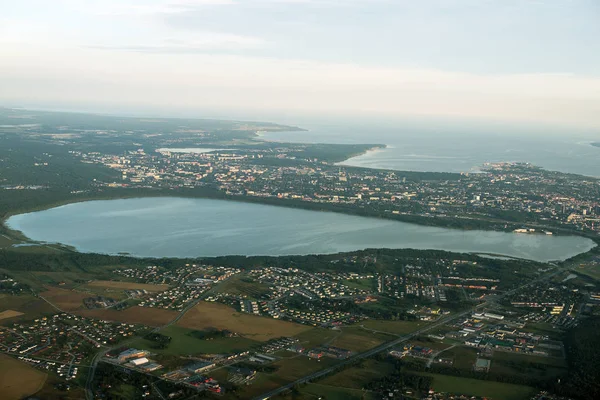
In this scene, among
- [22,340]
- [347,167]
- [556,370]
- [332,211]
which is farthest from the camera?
[347,167]

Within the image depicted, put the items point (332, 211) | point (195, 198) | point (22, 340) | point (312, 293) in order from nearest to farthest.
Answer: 1. point (22, 340)
2. point (312, 293)
3. point (332, 211)
4. point (195, 198)

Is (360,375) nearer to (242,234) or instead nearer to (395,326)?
(395,326)

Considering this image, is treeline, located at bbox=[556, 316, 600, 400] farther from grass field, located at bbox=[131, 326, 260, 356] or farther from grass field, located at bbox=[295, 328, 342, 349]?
grass field, located at bbox=[131, 326, 260, 356]

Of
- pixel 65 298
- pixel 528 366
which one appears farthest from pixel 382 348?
pixel 65 298

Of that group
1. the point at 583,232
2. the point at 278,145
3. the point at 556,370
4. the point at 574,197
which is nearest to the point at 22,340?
the point at 556,370

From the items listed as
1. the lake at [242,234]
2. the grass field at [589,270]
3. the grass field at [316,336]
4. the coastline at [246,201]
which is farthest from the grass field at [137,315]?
the grass field at [589,270]

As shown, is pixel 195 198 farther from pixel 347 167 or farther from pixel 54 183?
pixel 347 167

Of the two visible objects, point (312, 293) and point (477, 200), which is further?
point (477, 200)

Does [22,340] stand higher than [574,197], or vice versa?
[574,197]
